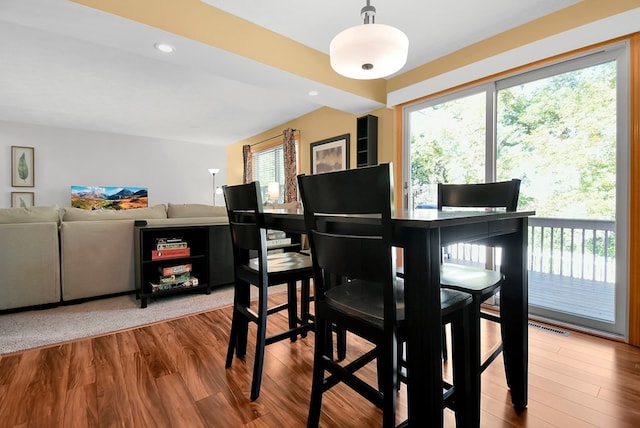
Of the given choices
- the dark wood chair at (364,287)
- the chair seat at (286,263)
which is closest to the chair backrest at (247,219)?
the chair seat at (286,263)

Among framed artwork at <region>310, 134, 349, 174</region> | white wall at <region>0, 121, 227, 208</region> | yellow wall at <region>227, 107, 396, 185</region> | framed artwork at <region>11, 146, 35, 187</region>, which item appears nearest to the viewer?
yellow wall at <region>227, 107, 396, 185</region>

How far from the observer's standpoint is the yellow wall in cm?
359

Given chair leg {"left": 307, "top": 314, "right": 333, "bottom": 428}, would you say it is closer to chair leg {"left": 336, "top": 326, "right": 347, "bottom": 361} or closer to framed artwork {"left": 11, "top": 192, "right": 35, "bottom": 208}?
chair leg {"left": 336, "top": 326, "right": 347, "bottom": 361}

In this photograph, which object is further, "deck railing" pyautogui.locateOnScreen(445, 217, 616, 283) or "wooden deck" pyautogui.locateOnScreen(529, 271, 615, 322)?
"deck railing" pyautogui.locateOnScreen(445, 217, 616, 283)

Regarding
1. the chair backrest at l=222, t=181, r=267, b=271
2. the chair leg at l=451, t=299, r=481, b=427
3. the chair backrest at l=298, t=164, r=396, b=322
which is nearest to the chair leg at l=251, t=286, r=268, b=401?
the chair backrest at l=222, t=181, r=267, b=271

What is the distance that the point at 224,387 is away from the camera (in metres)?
1.51

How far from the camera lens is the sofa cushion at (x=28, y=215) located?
2535 mm

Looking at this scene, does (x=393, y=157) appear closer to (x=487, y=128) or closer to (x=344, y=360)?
(x=487, y=128)

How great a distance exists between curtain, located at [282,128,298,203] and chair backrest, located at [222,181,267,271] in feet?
10.8

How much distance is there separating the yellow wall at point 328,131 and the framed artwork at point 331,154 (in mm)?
79

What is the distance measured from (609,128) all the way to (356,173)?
95.6 inches

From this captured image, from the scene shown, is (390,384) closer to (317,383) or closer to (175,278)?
(317,383)

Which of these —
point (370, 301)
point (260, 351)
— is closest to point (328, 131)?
point (260, 351)

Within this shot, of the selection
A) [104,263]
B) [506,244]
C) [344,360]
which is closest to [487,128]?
[506,244]
